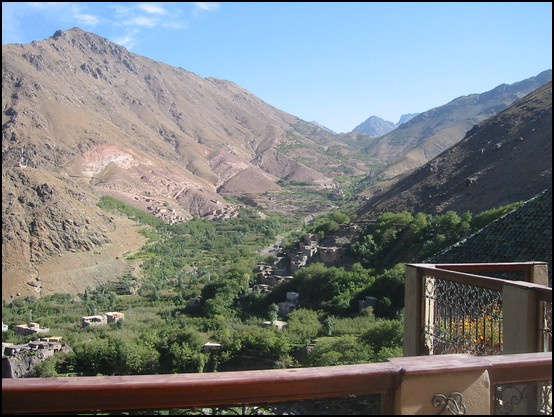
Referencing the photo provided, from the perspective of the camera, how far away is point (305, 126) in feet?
473

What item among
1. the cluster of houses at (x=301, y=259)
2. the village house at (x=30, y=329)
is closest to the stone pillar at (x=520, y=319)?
the cluster of houses at (x=301, y=259)

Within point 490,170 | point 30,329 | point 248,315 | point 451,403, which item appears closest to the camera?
point 451,403

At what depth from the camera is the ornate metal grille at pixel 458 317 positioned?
11.1 ft

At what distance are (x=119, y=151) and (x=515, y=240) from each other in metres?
62.2

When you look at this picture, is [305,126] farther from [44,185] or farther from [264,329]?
[264,329]

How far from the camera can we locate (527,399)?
1869mm

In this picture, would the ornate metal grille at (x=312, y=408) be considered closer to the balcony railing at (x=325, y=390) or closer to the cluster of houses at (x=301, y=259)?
the balcony railing at (x=325, y=390)

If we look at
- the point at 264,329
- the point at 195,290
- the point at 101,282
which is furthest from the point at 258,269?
the point at 101,282

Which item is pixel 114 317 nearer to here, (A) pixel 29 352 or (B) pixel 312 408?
(A) pixel 29 352

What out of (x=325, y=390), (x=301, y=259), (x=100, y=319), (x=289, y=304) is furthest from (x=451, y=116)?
(x=325, y=390)

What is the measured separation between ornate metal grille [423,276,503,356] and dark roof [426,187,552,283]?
532 centimetres

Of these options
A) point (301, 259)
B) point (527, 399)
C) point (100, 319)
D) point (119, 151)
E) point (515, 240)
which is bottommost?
point (100, 319)

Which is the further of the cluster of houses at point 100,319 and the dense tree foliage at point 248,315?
the cluster of houses at point 100,319

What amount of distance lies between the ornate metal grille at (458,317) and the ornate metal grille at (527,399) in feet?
4.21
